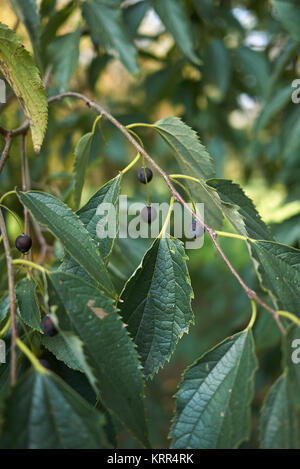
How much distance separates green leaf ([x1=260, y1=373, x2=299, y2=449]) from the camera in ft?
1.51

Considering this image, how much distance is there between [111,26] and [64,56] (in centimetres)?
13

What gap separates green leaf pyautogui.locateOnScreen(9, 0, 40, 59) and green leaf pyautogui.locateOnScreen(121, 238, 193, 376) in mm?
488

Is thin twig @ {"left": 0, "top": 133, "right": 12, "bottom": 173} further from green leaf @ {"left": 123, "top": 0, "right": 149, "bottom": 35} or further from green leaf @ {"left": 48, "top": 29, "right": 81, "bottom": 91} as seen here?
green leaf @ {"left": 123, "top": 0, "right": 149, "bottom": 35}

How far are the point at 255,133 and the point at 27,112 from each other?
0.90 meters

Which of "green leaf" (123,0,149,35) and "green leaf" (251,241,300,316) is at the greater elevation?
"green leaf" (123,0,149,35)

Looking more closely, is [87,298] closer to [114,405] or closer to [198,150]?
[114,405]

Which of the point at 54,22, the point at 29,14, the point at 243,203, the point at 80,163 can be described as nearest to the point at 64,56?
the point at 54,22

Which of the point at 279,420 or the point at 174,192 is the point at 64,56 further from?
the point at 279,420

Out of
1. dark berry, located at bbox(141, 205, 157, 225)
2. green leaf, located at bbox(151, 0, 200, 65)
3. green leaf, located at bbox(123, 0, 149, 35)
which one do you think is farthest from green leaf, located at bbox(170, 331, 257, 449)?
green leaf, located at bbox(123, 0, 149, 35)

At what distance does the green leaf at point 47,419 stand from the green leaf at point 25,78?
1.08 feet

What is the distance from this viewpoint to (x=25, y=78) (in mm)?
619

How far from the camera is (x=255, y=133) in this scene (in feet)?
4.53
